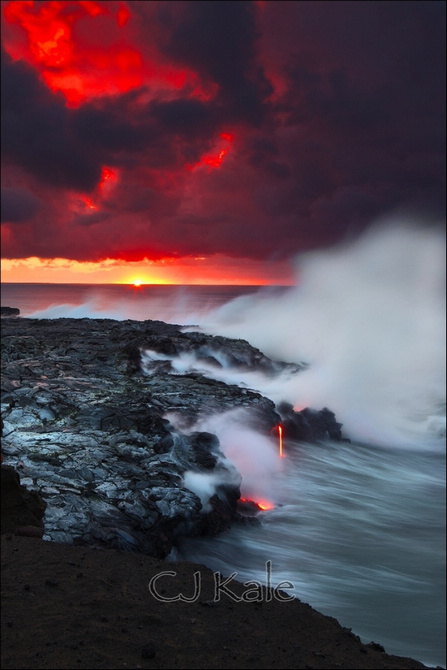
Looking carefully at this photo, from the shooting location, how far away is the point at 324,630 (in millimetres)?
5434

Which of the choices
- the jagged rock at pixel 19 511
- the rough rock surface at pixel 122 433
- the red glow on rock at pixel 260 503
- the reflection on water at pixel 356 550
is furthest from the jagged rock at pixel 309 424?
the jagged rock at pixel 19 511

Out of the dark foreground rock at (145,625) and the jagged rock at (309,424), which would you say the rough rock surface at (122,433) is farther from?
the dark foreground rock at (145,625)

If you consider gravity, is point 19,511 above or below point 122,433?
below

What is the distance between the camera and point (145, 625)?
5.12 metres

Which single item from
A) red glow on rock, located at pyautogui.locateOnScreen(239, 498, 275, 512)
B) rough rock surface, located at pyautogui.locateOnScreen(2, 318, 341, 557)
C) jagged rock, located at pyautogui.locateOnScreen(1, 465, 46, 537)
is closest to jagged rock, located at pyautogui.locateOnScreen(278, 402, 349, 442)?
rough rock surface, located at pyautogui.locateOnScreen(2, 318, 341, 557)

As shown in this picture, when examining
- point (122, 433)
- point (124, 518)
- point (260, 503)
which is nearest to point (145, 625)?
point (124, 518)

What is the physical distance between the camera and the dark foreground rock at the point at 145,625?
4.59 m

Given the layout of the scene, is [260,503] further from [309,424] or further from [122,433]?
[309,424]

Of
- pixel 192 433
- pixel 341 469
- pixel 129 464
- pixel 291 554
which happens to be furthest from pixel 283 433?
pixel 129 464

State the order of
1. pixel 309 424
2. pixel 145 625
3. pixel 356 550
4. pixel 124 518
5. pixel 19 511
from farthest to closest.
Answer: pixel 309 424 → pixel 356 550 → pixel 124 518 → pixel 19 511 → pixel 145 625

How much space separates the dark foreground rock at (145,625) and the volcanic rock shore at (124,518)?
0.02m

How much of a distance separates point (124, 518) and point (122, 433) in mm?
3510

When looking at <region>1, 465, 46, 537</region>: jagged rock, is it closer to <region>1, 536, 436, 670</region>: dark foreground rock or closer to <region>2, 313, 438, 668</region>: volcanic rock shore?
<region>2, 313, 438, 668</region>: volcanic rock shore

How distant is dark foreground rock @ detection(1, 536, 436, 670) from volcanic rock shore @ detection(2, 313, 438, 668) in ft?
0.06
